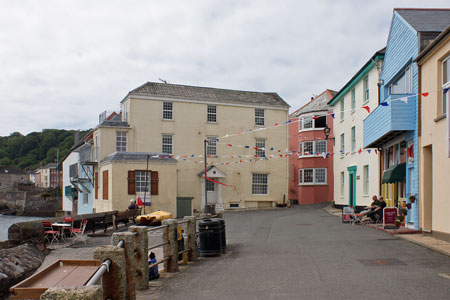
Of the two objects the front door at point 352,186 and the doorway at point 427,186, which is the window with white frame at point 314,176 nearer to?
the front door at point 352,186

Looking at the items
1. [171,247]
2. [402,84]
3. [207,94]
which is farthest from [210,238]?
[207,94]

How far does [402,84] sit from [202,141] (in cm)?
2158

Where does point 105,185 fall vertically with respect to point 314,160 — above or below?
below

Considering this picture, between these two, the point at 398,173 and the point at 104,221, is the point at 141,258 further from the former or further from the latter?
the point at 104,221

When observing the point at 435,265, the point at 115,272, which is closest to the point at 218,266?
the point at 435,265

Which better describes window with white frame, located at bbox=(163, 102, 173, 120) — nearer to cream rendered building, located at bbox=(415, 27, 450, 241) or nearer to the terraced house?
the terraced house

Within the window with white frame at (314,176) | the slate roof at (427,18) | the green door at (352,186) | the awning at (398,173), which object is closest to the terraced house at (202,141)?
the window with white frame at (314,176)

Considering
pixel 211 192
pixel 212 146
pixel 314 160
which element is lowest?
pixel 211 192

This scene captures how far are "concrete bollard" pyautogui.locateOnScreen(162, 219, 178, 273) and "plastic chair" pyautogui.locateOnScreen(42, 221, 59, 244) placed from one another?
28.4 ft

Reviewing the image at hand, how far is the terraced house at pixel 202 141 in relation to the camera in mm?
36688

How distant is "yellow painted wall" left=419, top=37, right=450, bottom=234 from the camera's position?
1444 cm

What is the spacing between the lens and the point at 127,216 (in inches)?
1001

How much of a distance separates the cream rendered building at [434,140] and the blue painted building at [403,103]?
484 mm

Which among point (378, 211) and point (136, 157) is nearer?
point (378, 211)
